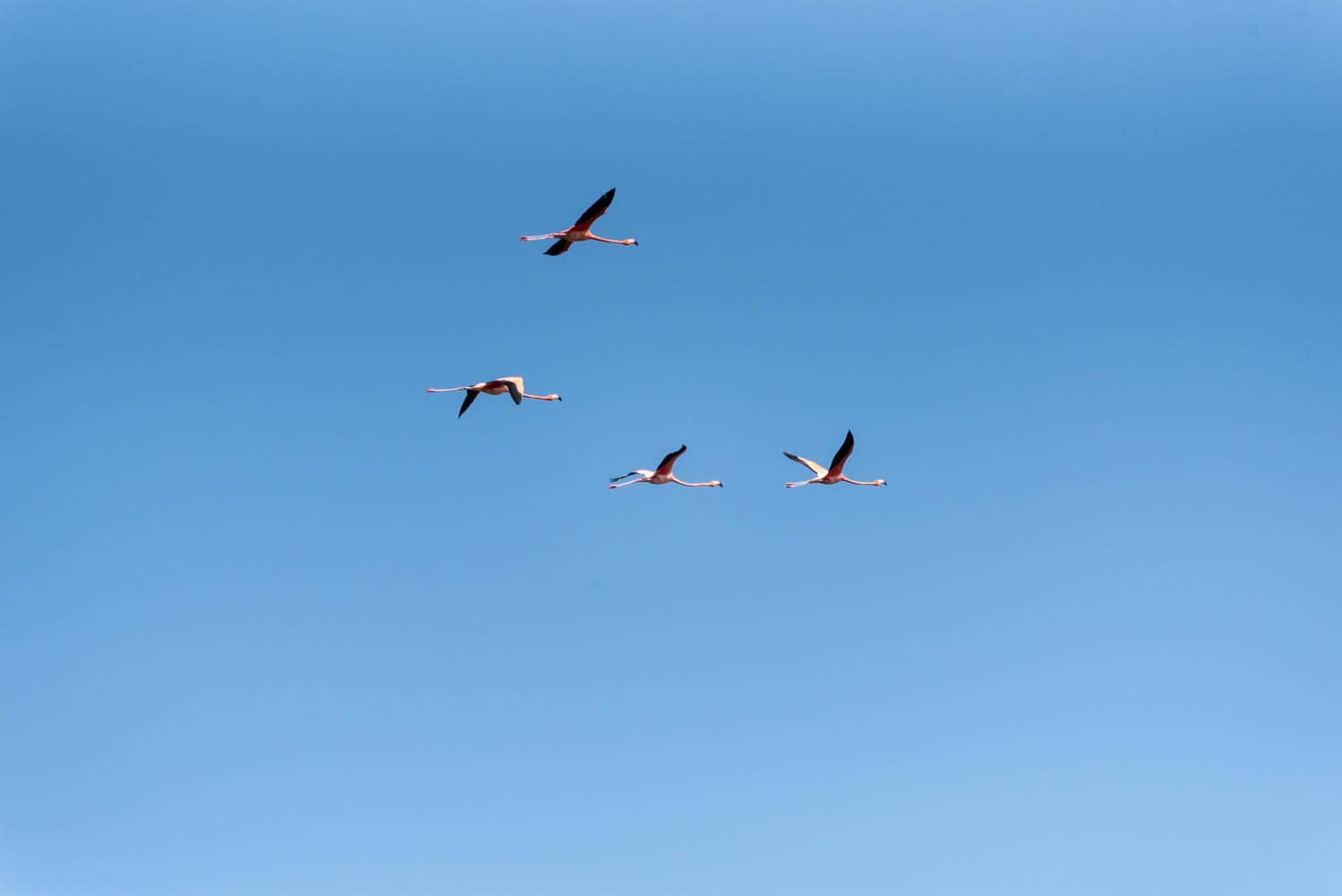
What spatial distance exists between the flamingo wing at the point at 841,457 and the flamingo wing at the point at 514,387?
32.7ft

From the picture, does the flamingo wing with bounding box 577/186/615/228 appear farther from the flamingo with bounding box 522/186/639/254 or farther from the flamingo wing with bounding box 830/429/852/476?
the flamingo wing with bounding box 830/429/852/476

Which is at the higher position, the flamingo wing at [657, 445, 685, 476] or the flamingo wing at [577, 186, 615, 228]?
the flamingo wing at [577, 186, 615, 228]

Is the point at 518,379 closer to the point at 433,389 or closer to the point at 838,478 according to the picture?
the point at 433,389

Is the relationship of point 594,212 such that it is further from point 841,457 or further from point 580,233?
point 841,457

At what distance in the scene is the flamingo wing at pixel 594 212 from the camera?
34.2 meters

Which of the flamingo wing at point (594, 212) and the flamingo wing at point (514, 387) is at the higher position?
the flamingo wing at point (594, 212)

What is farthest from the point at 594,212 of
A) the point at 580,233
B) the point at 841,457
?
the point at 841,457

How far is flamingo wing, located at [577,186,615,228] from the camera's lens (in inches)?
1348

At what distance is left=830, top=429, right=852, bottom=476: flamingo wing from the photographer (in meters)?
39.1

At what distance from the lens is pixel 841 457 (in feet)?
132

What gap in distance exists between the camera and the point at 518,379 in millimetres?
35250

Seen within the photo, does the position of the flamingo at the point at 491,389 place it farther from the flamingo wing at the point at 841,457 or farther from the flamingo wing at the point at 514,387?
the flamingo wing at the point at 841,457

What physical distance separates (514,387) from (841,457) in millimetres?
11222

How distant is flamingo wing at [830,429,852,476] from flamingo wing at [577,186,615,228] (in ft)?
32.0
